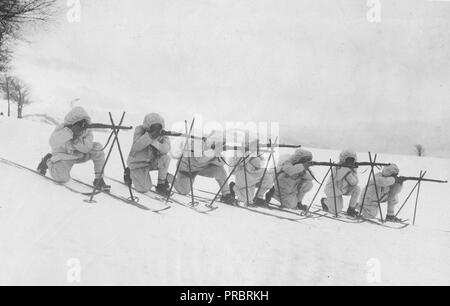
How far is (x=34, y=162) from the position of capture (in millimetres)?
6203

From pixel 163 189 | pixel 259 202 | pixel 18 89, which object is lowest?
pixel 259 202

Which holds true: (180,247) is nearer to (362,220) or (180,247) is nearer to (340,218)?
(340,218)

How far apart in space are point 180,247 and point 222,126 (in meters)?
2.61

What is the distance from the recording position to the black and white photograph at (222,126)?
13.5 ft

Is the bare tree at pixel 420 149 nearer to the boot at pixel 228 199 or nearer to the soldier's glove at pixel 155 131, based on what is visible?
the boot at pixel 228 199

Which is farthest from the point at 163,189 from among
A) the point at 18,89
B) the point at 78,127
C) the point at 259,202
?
the point at 18,89

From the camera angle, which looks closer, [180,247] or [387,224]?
[180,247]

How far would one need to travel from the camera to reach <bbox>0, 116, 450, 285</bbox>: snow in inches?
142

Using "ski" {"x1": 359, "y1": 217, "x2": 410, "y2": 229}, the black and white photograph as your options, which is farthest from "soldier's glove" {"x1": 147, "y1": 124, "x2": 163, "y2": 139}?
"ski" {"x1": 359, "y1": 217, "x2": 410, "y2": 229}

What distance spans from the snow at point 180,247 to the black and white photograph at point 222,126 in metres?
0.02

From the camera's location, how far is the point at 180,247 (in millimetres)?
4027

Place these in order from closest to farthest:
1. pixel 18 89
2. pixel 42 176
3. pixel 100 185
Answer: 1. pixel 100 185
2. pixel 42 176
3. pixel 18 89

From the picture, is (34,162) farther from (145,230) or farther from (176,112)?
(145,230)

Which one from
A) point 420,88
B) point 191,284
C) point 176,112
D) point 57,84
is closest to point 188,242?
point 191,284
